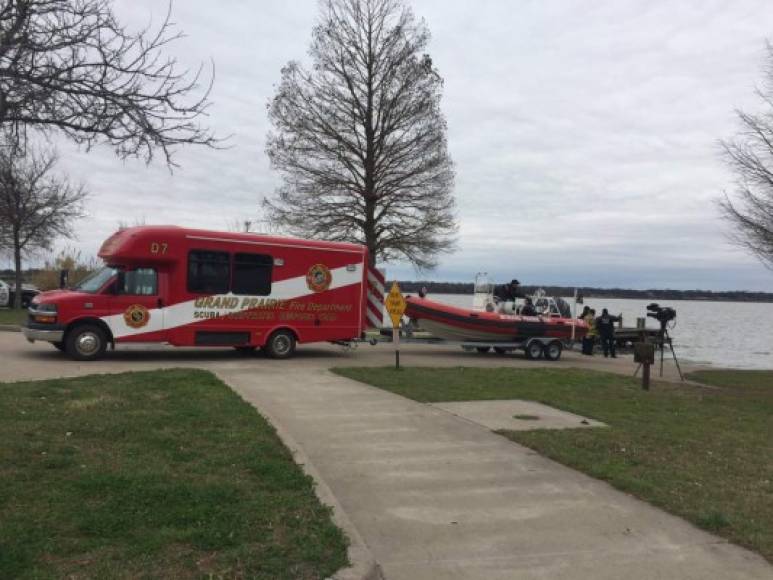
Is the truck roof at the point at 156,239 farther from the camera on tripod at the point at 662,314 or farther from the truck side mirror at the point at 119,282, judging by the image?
the camera on tripod at the point at 662,314

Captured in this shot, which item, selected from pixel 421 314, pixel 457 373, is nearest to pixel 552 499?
pixel 457 373

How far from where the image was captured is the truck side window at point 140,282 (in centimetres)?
1497

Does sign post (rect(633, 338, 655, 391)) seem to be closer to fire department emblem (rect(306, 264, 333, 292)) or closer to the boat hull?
the boat hull

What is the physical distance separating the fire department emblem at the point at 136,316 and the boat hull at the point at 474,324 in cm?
807

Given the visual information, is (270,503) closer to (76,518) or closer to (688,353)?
(76,518)

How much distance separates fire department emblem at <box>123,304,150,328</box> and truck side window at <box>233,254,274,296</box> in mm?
1993

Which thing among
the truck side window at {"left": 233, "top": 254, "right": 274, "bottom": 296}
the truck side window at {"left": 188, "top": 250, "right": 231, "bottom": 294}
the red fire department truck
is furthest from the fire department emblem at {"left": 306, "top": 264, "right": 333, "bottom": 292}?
the truck side window at {"left": 188, "top": 250, "right": 231, "bottom": 294}

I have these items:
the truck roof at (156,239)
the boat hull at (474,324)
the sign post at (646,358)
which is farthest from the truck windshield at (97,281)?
the sign post at (646,358)

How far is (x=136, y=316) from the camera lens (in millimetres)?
14953

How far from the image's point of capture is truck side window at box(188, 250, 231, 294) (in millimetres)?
15492

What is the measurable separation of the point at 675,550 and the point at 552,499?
3.85 feet

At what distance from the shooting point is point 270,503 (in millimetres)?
5027

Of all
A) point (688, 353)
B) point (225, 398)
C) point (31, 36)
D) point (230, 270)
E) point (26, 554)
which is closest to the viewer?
point (26, 554)

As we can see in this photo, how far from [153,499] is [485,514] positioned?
2.41 m
